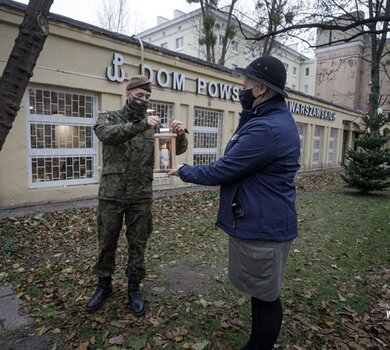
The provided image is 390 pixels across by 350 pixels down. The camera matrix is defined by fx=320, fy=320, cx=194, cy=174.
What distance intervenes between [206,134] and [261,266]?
1007 cm

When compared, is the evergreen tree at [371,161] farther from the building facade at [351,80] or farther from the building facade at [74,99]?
the building facade at [351,80]

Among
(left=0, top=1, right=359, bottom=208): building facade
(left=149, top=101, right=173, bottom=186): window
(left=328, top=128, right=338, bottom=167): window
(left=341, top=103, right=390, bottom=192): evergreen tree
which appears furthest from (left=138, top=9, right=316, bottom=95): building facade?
(left=149, top=101, right=173, bottom=186): window

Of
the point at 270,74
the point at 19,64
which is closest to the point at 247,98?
the point at 270,74

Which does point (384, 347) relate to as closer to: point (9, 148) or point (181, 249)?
point (181, 249)

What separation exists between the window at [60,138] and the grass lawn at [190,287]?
1585 millimetres

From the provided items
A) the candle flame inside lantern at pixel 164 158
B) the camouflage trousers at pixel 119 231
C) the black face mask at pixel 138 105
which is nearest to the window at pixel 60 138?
the camouflage trousers at pixel 119 231

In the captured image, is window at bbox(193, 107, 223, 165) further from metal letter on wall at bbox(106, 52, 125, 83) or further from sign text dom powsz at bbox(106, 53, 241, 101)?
metal letter on wall at bbox(106, 52, 125, 83)

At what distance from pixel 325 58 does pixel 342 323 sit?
4232cm

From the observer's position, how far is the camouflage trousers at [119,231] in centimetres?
290

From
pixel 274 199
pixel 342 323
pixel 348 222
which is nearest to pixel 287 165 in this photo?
pixel 274 199

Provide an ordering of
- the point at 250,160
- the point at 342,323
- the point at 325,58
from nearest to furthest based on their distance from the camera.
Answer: the point at 250,160, the point at 342,323, the point at 325,58

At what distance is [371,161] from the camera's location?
428 inches

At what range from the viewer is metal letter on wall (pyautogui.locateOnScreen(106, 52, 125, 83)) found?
27.5 ft

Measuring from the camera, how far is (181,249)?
5.03 metres
